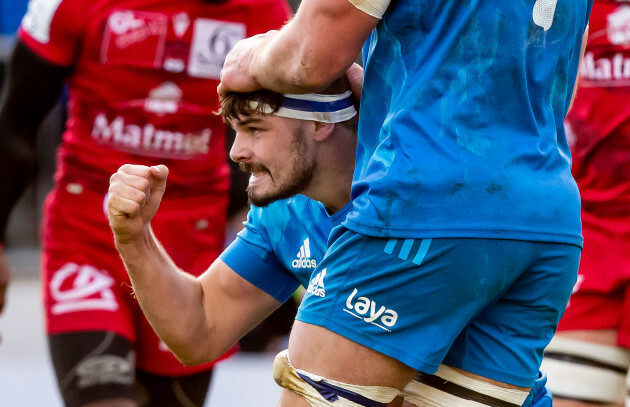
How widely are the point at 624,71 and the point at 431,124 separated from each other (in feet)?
6.19

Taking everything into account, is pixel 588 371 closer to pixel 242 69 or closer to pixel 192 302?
pixel 192 302

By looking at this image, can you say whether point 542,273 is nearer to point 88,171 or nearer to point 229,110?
point 229,110

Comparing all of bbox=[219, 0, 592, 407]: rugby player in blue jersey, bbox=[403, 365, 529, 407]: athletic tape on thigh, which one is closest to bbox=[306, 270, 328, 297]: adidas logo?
bbox=[219, 0, 592, 407]: rugby player in blue jersey

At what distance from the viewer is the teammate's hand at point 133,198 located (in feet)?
8.14

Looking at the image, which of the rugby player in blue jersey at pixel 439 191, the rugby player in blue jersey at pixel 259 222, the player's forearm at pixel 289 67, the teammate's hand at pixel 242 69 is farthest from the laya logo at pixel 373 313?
the teammate's hand at pixel 242 69

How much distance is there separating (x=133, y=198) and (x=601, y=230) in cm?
200

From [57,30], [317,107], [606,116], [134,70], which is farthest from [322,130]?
[57,30]

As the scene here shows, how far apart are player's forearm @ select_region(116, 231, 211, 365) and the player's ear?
48 cm

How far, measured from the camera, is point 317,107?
2.70m

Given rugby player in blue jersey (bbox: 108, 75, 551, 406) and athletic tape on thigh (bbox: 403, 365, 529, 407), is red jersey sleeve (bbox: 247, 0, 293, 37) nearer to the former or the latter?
rugby player in blue jersey (bbox: 108, 75, 551, 406)

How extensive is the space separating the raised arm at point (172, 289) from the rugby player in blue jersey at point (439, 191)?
0.48 m

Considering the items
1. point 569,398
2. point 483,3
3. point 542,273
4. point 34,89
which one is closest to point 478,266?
point 542,273

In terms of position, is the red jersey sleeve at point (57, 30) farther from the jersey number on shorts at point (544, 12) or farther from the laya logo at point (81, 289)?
the jersey number on shorts at point (544, 12)

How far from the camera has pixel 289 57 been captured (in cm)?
220
